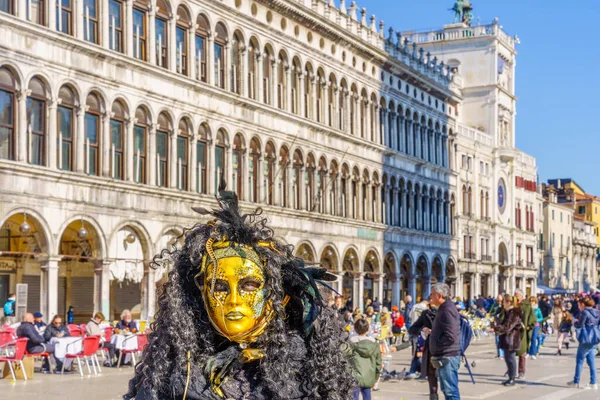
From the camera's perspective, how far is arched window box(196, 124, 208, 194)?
3412 cm

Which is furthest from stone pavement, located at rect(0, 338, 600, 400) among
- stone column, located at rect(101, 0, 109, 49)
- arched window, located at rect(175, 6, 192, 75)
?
arched window, located at rect(175, 6, 192, 75)

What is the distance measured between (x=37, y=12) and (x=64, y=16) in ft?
3.65

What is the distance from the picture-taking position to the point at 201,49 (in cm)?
3425

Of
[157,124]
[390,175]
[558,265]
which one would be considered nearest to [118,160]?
[157,124]

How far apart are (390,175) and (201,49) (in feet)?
57.2

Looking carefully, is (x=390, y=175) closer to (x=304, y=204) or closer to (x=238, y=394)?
(x=304, y=204)

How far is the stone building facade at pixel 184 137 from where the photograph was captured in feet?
88.7

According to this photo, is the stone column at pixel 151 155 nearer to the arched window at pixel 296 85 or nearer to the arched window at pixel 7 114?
the arched window at pixel 7 114

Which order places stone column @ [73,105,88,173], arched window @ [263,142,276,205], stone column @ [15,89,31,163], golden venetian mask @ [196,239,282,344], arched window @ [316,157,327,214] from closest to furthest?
golden venetian mask @ [196,239,282,344] < stone column @ [15,89,31,163] < stone column @ [73,105,88,173] < arched window @ [263,142,276,205] < arched window @ [316,157,327,214]

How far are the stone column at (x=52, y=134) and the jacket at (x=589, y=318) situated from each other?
14.7 m

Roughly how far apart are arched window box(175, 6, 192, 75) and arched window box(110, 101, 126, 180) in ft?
11.6

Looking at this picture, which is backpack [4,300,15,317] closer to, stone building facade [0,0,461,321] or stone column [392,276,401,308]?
stone building facade [0,0,461,321]

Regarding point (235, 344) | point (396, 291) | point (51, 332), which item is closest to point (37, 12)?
point (51, 332)

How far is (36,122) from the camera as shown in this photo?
88.3 ft
